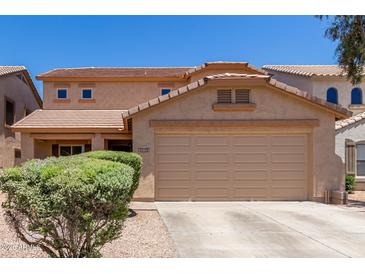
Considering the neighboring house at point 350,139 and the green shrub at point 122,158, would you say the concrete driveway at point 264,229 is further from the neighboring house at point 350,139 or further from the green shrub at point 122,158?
the neighboring house at point 350,139

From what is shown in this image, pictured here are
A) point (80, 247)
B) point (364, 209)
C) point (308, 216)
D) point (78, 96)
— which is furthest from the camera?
point (78, 96)

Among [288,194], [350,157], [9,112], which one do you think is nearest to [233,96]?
[288,194]

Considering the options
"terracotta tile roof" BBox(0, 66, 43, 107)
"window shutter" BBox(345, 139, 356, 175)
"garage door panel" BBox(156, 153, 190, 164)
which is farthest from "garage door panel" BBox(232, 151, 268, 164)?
"terracotta tile roof" BBox(0, 66, 43, 107)

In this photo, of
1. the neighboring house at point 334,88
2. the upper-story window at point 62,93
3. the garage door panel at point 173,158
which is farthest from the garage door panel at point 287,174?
the upper-story window at point 62,93

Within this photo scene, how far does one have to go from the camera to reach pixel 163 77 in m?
23.1

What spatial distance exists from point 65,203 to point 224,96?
10636mm

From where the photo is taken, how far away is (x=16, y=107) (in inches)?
960

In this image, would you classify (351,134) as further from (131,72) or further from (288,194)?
(131,72)

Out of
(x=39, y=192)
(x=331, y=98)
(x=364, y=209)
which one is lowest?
(x=364, y=209)

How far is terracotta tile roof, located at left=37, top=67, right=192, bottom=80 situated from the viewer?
23.1 metres

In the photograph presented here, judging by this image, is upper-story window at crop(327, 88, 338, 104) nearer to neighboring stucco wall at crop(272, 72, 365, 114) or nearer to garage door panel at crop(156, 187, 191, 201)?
neighboring stucco wall at crop(272, 72, 365, 114)

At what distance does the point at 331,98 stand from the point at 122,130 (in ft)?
43.6
